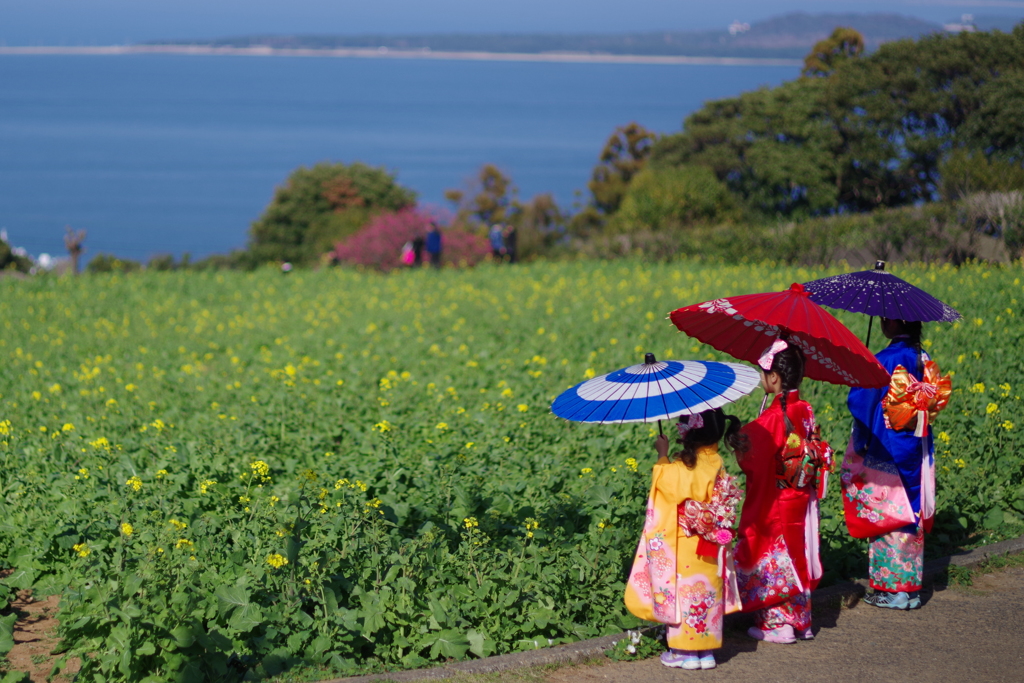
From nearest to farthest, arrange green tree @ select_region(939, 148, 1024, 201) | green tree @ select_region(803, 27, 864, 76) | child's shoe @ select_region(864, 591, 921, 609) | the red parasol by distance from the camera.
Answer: the red parasol → child's shoe @ select_region(864, 591, 921, 609) → green tree @ select_region(939, 148, 1024, 201) → green tree @ select_region(803, 27, 864, 76)

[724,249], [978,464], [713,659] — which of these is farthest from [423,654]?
[724,249]

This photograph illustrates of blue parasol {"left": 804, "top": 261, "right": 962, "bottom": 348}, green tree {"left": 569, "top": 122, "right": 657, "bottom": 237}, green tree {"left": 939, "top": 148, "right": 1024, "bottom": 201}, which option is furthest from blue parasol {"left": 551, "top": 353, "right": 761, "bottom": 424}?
green tree {"left": 569, "top": 122, "right": 657, "bottom": 237}

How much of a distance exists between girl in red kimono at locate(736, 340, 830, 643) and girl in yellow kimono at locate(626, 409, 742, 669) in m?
0.23

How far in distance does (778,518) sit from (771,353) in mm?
839

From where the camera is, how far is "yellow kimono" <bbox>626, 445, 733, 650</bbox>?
14.2 ft

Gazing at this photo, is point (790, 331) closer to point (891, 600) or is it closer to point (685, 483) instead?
point (685, 483)

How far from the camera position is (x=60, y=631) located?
15.2ft

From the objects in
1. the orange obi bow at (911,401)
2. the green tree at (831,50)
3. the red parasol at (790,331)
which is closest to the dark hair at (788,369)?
the red parasol at (790,331)

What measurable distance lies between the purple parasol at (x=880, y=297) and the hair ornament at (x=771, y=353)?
599 mm

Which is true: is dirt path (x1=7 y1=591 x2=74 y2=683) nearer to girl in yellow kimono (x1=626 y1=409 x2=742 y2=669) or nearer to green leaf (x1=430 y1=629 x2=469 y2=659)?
green leaf (x1=430 y1=629 x2=469 y2=659)

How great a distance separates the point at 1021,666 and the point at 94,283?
19997 mm

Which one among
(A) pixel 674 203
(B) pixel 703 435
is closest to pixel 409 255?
(A) pixel 674 203

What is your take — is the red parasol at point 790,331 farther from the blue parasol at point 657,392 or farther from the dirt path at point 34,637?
the dirt path at point 34,637

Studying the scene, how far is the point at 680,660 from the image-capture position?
4.57m
